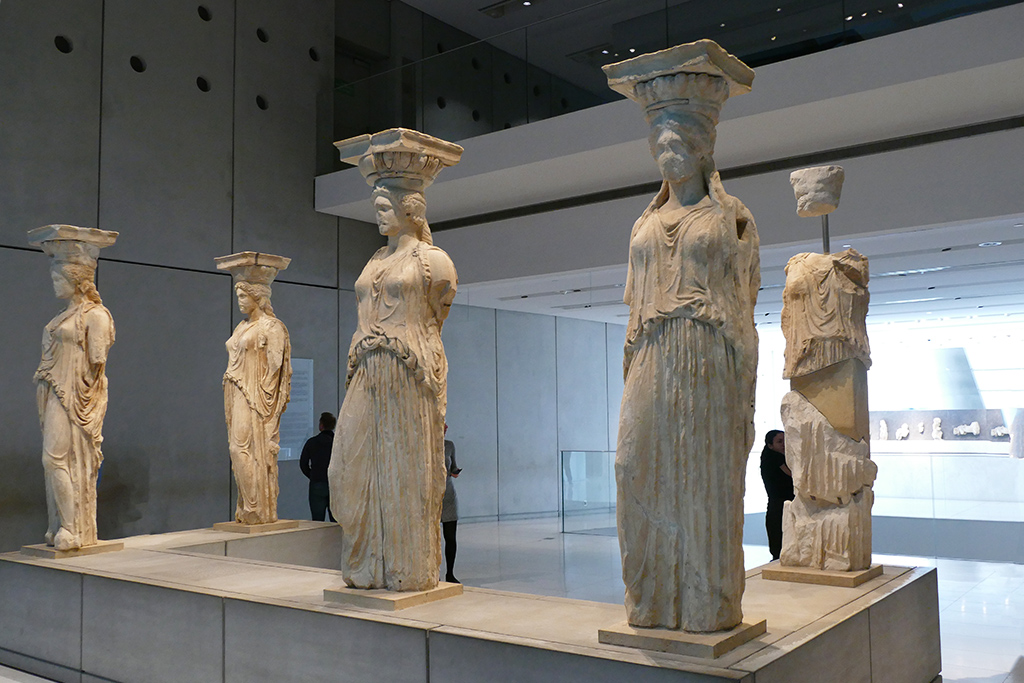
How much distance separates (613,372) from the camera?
45.0ft

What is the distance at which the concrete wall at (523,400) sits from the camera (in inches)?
519

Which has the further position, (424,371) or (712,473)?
(424,371)

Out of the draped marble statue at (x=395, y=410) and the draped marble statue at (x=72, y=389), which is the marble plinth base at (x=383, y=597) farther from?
the draped marble statue at (x=72, y=389)

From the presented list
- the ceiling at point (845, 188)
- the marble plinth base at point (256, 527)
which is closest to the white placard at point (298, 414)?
the ceiling at point (845, 188)

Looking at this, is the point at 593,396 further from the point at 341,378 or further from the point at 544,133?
the point at 544,133

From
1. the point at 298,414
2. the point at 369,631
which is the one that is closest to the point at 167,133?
the point at 298,414

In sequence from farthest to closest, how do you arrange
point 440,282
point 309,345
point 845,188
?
point 309,345 → point 845,188 → point 440,282

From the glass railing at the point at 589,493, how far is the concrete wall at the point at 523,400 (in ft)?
1.74

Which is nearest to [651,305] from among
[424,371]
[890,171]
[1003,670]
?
[424,371]

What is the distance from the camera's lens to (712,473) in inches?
143

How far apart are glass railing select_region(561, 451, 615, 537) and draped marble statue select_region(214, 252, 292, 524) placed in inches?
196

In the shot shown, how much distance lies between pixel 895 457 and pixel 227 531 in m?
7.41

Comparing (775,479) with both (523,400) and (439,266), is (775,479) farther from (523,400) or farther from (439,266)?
(523,400)

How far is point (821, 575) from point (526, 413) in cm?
907
